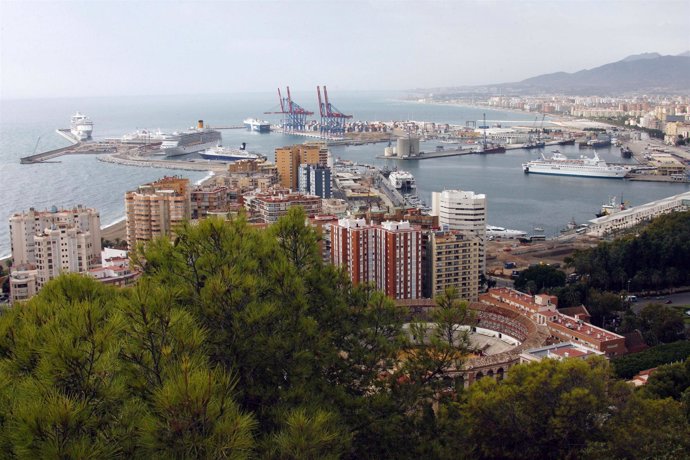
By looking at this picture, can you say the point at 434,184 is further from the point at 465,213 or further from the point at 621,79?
the point at 621,79

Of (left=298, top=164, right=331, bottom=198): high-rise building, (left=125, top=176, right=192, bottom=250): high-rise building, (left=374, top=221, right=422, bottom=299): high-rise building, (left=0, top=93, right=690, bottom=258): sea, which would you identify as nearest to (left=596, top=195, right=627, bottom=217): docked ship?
(left=0, top=93, right=690, bottom=258): sea

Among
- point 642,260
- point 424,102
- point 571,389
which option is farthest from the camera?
point 424,102

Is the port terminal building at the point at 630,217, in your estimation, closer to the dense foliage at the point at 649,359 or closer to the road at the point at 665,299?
the road at the point at 665,299

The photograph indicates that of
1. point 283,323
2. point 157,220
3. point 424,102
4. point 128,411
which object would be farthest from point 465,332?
point 424,102

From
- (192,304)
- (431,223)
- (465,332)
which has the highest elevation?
(192,304)

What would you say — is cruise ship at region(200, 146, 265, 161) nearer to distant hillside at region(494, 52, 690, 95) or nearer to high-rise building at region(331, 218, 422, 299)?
high-rise building at region(331, 218, 422, 299)

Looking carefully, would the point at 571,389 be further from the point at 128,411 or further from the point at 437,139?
the point at 437,139

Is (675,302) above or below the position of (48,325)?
below
